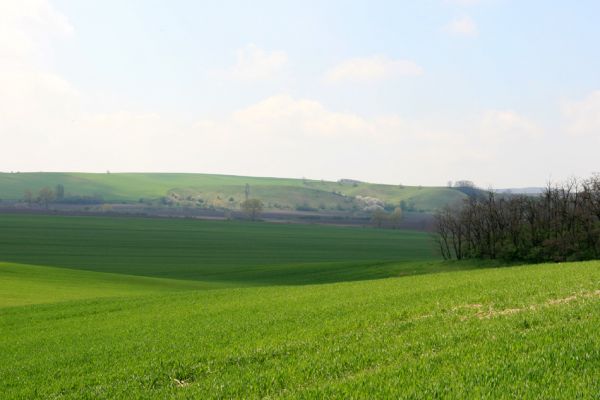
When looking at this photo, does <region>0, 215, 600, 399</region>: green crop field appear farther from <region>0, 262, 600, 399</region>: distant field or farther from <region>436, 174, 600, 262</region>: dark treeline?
<region>436, 174, 600, 262</region>: dark treeline

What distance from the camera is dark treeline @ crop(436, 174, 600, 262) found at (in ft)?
219

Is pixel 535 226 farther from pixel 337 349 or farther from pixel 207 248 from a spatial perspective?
pixel 207 248

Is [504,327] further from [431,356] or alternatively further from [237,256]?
[237,256]

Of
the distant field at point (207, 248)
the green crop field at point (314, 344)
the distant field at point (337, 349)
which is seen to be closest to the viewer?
the distant field at point (337, 349)

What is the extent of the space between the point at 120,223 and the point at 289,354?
517 feet

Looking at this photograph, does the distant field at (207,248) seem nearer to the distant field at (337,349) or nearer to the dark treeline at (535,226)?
the dark treeline at (535,226)

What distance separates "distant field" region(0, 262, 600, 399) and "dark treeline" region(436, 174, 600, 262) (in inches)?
1655

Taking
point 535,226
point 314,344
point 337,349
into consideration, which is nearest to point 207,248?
point 535,226

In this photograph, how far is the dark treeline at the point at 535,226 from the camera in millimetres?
66688

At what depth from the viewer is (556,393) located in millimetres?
9648

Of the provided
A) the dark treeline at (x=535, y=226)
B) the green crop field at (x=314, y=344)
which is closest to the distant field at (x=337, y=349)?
the green crop field at (x=314, y=344)

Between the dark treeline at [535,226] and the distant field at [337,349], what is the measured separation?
138ft

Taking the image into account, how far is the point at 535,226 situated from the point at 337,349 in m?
61.8

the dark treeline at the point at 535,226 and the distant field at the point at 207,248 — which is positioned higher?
the dark treeline at the point at 535,226
